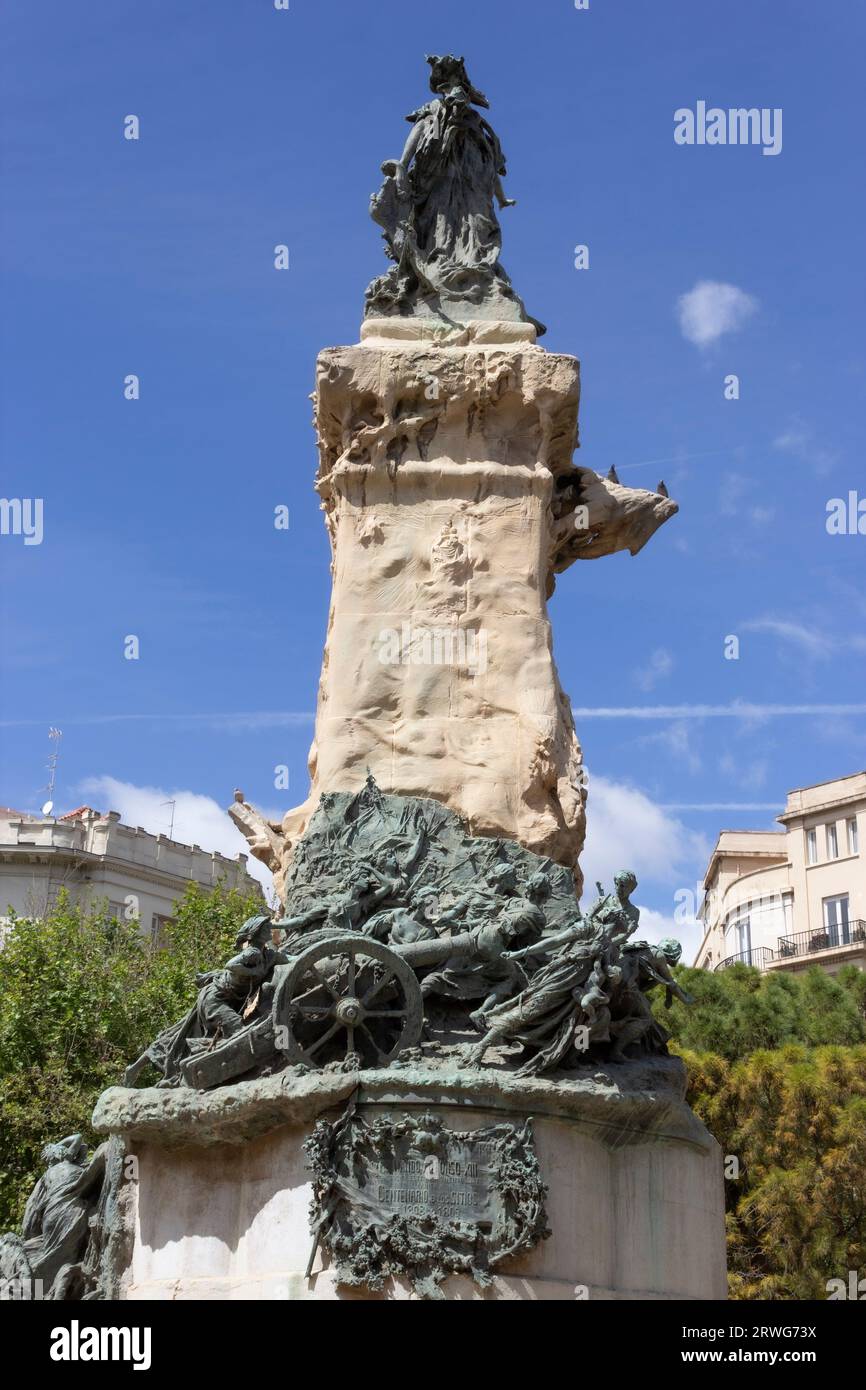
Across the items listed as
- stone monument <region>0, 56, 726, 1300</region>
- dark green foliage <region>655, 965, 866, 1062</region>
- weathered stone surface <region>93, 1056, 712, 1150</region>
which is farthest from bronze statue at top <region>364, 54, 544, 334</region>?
dark green foliage <region>655, 965, 866, 1062</region>

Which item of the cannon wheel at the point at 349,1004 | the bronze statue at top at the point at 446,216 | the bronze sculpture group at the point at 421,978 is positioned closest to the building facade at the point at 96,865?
the bronze statue at top at the point at 446,216

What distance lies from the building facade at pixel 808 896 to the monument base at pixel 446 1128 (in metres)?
32.8

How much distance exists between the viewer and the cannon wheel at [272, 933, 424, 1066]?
12.5 m

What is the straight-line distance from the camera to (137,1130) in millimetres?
12828

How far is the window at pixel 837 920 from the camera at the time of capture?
47375 mm

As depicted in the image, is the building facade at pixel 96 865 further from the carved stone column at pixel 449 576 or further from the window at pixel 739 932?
the carved stone column at pixel 449 576

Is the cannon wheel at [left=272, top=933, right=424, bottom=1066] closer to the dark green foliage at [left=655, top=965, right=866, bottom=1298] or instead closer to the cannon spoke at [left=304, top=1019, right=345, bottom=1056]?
the cannon spoke at [left=304, top=1019, right=345, bottom=1056]

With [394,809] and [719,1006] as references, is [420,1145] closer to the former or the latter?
[394,809]

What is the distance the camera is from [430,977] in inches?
508

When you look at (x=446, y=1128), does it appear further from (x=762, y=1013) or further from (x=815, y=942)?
(x=815, y=942)

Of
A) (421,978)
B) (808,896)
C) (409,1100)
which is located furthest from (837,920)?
(409,1100)
